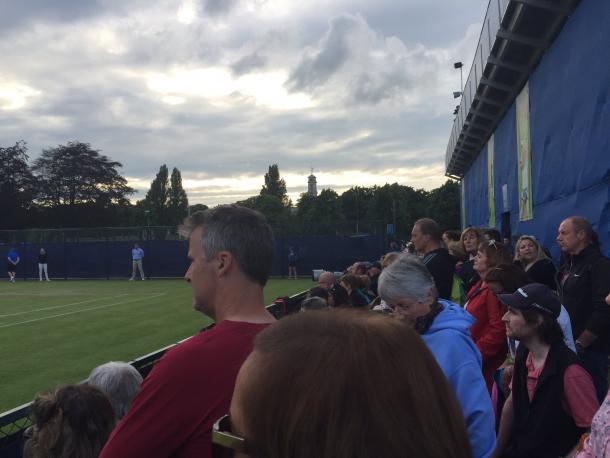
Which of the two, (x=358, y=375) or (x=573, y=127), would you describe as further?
(x=573, y=127)

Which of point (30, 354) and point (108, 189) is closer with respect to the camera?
point (30, 354)

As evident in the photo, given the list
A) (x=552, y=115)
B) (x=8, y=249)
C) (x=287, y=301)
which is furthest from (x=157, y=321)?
(x=8, y=249)

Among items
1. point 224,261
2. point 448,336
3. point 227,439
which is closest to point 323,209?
point 448,336

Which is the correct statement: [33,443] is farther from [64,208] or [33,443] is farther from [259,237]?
[64,208]

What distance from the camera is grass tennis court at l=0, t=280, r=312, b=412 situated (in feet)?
30.6

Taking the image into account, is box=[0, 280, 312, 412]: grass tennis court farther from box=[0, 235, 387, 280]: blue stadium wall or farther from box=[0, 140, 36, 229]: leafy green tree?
box=[0, 140, 36, 229]: leafy green tree

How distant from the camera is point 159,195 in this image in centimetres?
12000

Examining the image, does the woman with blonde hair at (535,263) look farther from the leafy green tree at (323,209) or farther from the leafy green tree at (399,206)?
the leafy green tree at (323,209)

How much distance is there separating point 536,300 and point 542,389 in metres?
0.54

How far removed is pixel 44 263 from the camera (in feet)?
106

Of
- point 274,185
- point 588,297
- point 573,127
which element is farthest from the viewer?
point 274,185

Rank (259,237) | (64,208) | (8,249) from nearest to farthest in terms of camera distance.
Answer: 1. (259,237)
2. (8,249)
3. (64,208)

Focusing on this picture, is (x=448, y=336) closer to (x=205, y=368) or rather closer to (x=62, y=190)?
(x=205, y=368)

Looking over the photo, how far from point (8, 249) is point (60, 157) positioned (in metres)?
39.0
